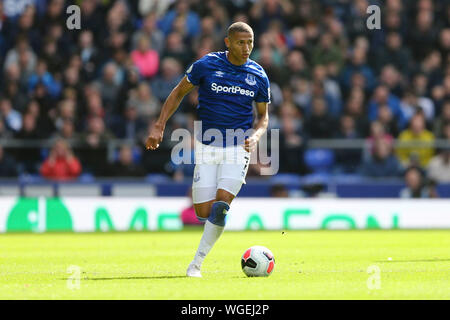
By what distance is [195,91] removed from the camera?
68.0ft

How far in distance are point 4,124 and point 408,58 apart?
933 cm

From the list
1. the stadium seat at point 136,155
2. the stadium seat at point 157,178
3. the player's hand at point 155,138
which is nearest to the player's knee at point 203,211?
the player's hand at point 155,138

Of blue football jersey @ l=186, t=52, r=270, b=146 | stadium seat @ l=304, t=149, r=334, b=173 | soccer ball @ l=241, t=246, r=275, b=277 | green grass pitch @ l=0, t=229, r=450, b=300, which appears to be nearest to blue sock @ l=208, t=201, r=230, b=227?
soccer ball @ l=241, t=246, r=275, b=277

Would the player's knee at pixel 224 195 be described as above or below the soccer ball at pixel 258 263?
above

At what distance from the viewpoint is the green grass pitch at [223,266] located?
Result: 8125 millimetres

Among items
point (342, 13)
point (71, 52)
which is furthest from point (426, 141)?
point (71, 52)

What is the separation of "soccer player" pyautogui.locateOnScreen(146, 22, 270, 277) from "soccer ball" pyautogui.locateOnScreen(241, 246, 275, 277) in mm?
550

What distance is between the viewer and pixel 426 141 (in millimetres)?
20938

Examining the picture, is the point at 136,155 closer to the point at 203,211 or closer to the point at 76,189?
the point at 76,189

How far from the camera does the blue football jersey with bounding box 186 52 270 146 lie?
1000cm

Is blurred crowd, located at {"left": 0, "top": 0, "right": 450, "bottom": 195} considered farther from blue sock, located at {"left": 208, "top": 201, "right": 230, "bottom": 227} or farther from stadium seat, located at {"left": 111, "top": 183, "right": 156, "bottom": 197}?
blue sock, located at {"left": 208, "top": 201, "right": 230, "bottom": 227}

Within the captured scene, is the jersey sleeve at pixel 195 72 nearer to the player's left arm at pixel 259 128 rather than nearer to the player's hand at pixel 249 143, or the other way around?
the player's left arm at pixel 259 128

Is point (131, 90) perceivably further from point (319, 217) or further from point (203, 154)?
point (203, 154)

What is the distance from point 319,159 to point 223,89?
36.5ft
